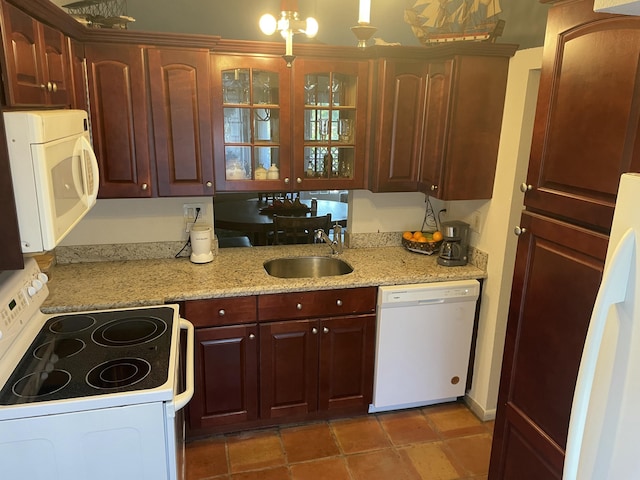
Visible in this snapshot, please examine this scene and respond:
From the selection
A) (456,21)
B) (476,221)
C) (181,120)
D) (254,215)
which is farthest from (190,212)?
(456,21)

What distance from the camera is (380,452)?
8.72 ft

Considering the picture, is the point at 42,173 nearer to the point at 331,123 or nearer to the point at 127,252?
the point at 127,252

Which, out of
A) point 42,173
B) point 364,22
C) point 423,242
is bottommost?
point 423,242

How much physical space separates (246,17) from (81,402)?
298 cm

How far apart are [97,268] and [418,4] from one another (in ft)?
7.73

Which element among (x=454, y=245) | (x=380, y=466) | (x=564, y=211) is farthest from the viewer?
(x=454, y=245)

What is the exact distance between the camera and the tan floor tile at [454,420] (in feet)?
9.32

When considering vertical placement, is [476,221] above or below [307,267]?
above

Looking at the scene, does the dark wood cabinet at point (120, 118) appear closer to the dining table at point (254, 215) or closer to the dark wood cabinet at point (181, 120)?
the dark wood cabinet at point (181, 120)

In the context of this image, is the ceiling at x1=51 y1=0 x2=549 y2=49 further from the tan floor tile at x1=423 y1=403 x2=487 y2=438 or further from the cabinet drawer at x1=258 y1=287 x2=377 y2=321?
the tan floor tile at x1=423 y1=403 x2=487 y2=438

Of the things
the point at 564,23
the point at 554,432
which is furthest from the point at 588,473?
the point at 564,23

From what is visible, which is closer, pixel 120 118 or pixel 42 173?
pixel 42 173

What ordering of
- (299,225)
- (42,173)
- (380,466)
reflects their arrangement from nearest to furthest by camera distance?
(42,173)
(380,466)
(299,225)

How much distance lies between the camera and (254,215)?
13.3 feet
